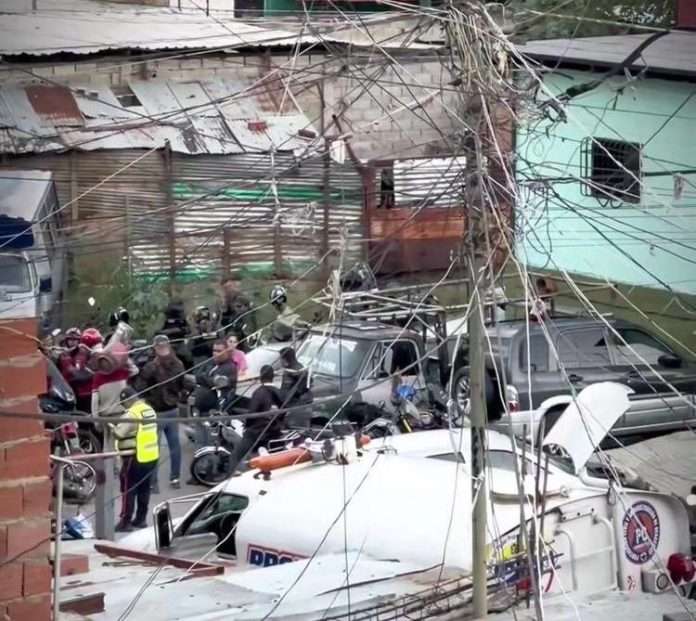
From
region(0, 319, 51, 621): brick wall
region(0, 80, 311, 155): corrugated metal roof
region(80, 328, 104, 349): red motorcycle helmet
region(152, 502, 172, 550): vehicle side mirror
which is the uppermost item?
region(0, 80, 311, 155): corrugated metal roof

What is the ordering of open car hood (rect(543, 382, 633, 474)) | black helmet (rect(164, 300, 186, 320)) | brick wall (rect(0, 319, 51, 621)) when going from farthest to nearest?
black helmet (rect(164, 300, 186, 320)), open car hood (rect(543, 382, 633, 474)), brick wall (rect(0, 319, 51, 621))

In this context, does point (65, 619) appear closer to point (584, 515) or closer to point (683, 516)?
point (584, 515)

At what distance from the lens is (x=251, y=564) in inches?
325

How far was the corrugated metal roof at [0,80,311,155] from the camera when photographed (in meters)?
21.9

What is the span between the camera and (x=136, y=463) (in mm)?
12609

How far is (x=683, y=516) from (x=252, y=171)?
1652 centimetres

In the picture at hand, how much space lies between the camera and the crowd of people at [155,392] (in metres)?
12.6

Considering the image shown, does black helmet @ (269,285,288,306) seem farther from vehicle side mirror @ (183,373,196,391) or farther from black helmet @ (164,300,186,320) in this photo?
black helmet @ (164,300,186,320)

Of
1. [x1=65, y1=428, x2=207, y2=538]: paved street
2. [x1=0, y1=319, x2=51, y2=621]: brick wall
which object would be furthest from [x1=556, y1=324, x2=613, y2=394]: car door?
[x1=0, y1=319, x2=51, y2=621]: brick wall

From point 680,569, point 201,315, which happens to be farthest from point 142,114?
point 680,569

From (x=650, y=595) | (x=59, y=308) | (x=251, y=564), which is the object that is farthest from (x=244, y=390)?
(x=650, y=595)

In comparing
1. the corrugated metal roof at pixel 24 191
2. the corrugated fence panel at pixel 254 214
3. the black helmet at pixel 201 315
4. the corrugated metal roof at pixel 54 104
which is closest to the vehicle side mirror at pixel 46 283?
the corrugated metal roof at pixel 24 191

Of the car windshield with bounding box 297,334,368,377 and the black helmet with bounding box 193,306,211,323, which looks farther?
the black helmet with bounding box 193,306,211,323

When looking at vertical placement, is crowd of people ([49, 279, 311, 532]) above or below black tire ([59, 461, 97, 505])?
above
